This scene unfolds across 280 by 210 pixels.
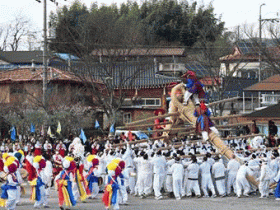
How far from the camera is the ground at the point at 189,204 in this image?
1866 cm

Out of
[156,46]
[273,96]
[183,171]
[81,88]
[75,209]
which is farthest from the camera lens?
[156,46]

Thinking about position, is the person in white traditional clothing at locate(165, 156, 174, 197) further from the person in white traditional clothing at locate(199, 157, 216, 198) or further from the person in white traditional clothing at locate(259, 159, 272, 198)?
the person in white traditional clothing at locate(259, 159, 272, 198)

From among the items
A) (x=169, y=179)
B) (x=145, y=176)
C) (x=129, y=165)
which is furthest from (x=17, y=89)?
(x=169, y=179)

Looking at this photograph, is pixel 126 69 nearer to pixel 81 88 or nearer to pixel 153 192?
pixel 81 88

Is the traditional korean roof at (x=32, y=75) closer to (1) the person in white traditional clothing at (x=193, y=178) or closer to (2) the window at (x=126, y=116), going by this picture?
(2) the window at (x=126, y=116)

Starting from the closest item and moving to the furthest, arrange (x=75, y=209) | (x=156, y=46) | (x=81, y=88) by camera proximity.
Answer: (x=75, y=209), (x=81, y=88), (x=156, y=46)

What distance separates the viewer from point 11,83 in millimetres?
45438

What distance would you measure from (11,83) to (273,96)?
18.2 m

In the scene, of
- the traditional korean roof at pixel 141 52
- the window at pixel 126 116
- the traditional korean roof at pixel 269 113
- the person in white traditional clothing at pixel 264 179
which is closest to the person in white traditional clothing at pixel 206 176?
the person in white traditional clothing at pixel 264 179

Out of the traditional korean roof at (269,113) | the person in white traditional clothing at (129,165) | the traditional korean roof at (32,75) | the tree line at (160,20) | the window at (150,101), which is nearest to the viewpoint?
the person in white traditional clothing at (129,165)

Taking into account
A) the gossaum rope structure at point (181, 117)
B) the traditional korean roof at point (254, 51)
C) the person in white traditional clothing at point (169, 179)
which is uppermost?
the traditional korean roof at point (254, 51)

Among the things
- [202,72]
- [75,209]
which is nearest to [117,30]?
[202,72]

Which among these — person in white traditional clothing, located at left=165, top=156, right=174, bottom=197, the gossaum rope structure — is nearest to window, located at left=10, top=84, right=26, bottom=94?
the gossaum rope structure

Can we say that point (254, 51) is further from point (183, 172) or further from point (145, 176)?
point (145, 176)
